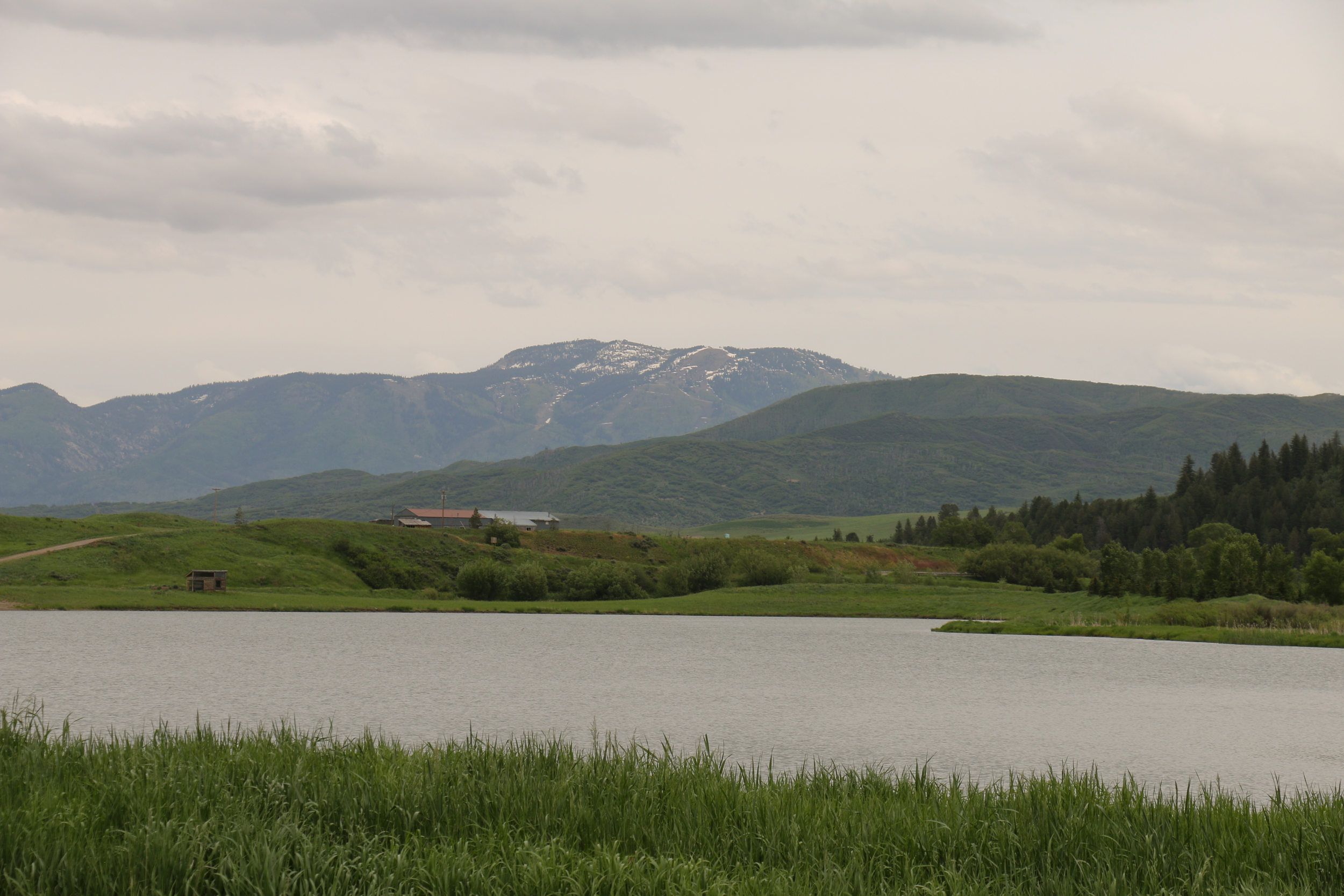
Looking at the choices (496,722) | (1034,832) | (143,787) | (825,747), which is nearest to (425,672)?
(496,722)

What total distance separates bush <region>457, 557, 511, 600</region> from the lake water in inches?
1281

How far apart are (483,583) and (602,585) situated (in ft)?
41.0

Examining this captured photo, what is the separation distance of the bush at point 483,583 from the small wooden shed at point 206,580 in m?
23.5

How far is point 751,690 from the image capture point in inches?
→ 1737

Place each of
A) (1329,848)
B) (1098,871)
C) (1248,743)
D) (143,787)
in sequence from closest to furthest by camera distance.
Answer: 1. (1098,871)
2. (1329,848)
3. (143,787)
4. (1248,743)

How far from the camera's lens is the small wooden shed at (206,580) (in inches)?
3713

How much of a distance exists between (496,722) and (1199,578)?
75.8 m

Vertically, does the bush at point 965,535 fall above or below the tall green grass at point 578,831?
below

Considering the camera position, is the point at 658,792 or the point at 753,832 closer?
the point at 753,832

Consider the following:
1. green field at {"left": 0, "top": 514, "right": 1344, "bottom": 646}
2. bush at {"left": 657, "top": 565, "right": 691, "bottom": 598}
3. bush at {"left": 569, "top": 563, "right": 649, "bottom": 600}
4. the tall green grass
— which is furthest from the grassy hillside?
the tall green grass

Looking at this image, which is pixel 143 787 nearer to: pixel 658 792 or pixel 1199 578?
pixel 658 792

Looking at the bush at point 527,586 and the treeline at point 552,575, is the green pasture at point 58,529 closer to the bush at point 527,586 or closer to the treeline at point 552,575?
the treeline at point 552,575

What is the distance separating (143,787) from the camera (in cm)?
1467

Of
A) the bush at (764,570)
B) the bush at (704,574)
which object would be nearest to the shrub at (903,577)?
the bush at (764,570)
